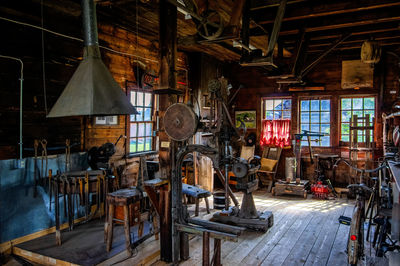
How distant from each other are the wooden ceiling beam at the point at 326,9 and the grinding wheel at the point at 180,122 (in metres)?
2.31

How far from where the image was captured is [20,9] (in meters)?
4.75

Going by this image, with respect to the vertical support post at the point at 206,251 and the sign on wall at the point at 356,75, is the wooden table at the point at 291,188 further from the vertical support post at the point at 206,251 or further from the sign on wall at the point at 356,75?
the vertical support post at the point at 206,251

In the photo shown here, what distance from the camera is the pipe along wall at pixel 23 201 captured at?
14.8 feet

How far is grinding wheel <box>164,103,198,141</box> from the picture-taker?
12.9 ft

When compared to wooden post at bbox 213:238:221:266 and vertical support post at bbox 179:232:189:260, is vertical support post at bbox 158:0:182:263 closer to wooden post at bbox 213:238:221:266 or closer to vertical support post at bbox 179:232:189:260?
vertical support post at bbox 179:232:189:260

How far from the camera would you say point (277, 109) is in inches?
383

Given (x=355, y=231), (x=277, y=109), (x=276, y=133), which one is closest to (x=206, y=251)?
(x=355, y=231)

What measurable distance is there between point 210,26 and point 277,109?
19.2 ft

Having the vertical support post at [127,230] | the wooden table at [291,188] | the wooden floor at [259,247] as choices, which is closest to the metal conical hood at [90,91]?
the vertical support post at [127,230]

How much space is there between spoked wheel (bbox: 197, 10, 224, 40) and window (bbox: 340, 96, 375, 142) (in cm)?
583

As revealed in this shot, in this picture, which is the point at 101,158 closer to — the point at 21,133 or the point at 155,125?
the point at 21,133

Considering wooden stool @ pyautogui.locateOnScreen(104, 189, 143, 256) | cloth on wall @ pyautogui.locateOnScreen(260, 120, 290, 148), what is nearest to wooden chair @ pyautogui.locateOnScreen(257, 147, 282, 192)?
cloth on wall @ pyautogui.locateOnScreen(260, 120, 290, 148)

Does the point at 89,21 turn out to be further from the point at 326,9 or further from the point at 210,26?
the point at 326,9

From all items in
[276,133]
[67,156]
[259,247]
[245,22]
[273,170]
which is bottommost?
[259,247]
